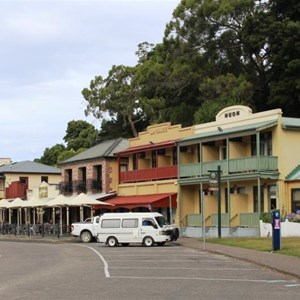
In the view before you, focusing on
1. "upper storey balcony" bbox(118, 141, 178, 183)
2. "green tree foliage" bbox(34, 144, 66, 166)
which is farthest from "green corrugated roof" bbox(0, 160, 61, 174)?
"green tree foliage" bbox(34, 144, 66, 166)

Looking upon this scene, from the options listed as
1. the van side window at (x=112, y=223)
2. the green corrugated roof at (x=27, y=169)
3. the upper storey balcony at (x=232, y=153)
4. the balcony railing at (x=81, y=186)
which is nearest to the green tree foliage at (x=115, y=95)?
the green corrugated roof at (x=27, y=169)

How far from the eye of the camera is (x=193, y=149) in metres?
46.2

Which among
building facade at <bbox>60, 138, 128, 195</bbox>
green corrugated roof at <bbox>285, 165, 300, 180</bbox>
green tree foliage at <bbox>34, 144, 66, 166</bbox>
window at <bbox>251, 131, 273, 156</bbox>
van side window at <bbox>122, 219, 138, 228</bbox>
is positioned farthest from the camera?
green tree foliage at <bbox>34, 144, 66, 166</bbox>

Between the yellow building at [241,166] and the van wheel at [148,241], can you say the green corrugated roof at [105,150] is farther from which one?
the van wheel at [148,241]

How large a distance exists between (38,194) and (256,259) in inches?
1602

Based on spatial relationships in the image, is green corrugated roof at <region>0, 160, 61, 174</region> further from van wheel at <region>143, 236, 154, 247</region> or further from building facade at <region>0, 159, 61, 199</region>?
van wheel at <region>143, 236, 154, 247</region>

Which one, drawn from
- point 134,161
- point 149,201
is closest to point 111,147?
point 134,161

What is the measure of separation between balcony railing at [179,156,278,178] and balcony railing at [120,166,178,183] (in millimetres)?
1641

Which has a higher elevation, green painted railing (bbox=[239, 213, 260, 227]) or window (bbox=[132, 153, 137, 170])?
window (bbox=[132, 153, 137, 170])

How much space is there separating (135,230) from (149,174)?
44.7ft

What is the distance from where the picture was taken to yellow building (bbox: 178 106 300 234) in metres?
38.4

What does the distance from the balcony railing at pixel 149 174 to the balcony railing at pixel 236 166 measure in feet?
5.38

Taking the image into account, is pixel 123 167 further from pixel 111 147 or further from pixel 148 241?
pixel 148 241

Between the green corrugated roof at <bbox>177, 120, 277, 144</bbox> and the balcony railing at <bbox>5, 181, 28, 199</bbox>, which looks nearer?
the green corrugated roof at <bbox>177, 120, 277, 144</bbox>
